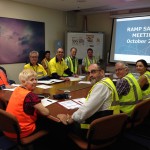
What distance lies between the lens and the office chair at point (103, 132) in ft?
5.78

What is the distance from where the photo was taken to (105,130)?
184 centimetres

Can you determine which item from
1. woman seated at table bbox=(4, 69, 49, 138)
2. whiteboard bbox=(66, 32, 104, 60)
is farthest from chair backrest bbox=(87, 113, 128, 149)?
whiteboard bbox=(66, 32, 104, 60)

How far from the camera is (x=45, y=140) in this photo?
2855 millimetres

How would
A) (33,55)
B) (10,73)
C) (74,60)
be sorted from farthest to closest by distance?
1. (10,73)
2. (74,60)
3. (33,55)

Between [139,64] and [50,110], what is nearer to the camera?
[50,110]

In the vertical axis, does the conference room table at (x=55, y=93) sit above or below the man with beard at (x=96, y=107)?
below

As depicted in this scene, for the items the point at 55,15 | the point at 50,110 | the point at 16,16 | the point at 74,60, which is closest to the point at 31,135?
the point at 50,110

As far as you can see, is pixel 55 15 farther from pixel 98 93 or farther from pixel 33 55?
pixel 98 93

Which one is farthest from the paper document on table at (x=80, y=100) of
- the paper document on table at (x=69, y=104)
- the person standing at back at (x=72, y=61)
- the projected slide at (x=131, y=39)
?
the projected slide at (x=131, y=39)

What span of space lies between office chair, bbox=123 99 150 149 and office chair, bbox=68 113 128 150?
38 cm

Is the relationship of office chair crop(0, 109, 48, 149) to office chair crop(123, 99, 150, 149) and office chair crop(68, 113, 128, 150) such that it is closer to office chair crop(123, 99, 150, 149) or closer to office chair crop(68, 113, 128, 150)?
office chair crop(68, 113, 128, 150)

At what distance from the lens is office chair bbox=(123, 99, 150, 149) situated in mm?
2307

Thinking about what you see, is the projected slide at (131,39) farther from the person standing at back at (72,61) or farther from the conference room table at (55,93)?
the conference room table at (55,93)

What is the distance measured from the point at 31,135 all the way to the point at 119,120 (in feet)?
2.96
